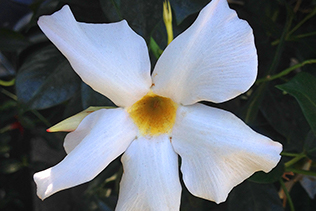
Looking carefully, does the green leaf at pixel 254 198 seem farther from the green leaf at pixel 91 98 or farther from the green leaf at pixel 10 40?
the green leaf at pixel 10 40

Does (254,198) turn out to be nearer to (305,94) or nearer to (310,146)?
(310,146)

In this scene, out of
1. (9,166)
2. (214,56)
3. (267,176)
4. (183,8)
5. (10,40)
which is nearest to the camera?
(214,56)

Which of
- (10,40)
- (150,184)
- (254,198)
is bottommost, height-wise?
(254,198)

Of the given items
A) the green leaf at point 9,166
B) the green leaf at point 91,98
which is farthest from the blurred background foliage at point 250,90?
the green leaf at point 9,166

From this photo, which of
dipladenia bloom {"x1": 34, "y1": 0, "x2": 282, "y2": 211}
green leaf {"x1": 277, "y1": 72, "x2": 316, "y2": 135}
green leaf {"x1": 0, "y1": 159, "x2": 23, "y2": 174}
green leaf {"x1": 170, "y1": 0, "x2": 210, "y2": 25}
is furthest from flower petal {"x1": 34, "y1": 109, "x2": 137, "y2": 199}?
green leaf {"x1": 0, "y1": 159, "x2": 23, "y2": 174}

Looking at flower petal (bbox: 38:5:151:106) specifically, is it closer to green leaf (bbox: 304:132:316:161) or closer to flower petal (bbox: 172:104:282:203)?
flower petal (bbox: 172:104:282:203)

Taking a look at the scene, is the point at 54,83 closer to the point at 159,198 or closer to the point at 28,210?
the point at 159,198

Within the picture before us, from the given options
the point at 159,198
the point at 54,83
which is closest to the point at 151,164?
the point at 159,198

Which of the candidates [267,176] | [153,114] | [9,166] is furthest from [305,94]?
[9,166]
